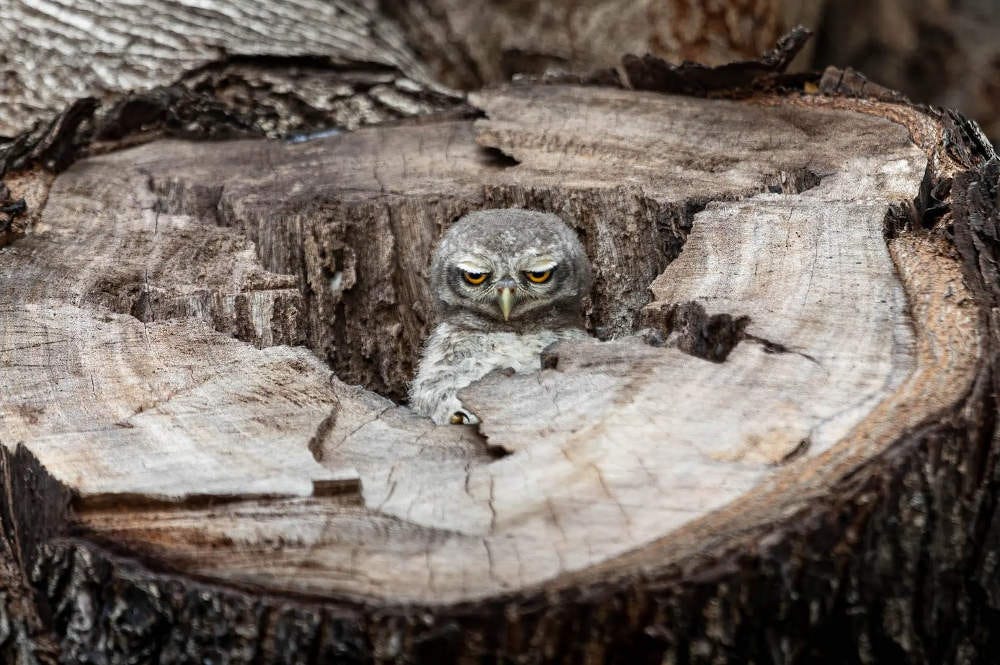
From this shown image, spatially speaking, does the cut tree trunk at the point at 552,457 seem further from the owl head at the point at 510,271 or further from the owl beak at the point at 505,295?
the owl beak at the point at 505,295

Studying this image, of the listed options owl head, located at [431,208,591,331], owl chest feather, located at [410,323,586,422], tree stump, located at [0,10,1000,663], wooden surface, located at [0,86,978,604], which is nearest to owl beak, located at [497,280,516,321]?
owl head, located at [431,208,591,331]

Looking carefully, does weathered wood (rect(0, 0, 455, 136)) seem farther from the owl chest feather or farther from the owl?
the owl chest feather

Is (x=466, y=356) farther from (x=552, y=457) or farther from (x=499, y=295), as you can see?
(x=552, y=457)

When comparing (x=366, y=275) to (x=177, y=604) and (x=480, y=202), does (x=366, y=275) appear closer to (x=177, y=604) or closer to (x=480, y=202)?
(x=480, y=202)

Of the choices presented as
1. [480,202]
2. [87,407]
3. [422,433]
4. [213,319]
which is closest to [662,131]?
[480,202]

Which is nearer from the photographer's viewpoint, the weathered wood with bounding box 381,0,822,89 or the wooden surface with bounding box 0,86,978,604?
the wooden surface with bounding box 0,86,978,604

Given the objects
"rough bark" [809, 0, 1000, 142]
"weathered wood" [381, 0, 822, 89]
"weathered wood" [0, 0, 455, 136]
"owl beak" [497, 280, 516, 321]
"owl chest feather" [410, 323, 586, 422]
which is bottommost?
"owl chest feather" [410, 323, 586, 422]

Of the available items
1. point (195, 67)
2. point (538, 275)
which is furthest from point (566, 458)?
point (195, 67)
